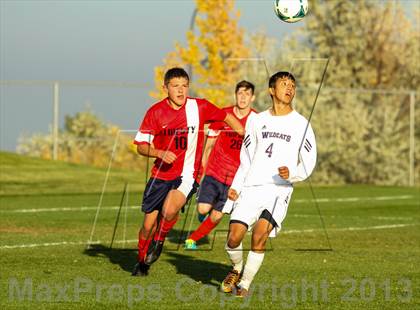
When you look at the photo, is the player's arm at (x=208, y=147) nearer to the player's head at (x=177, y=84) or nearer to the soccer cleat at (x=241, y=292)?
the player's head at (x=177, y=84)

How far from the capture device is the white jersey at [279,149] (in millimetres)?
10812

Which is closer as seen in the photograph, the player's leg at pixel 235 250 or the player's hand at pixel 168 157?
the player's leg at pixel 235 250

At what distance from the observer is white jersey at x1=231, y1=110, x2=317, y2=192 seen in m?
10.8

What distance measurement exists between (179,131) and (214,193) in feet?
11.9

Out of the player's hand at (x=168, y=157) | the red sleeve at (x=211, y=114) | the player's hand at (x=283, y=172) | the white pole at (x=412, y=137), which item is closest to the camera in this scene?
the player's hand at (x=283, y=172)

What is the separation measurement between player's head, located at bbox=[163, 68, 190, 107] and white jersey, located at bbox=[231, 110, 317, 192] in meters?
1.74

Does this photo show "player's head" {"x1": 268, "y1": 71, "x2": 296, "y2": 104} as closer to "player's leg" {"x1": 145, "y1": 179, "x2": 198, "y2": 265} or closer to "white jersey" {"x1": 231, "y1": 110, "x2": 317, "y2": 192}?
"white jersey" {"x1": 231, "y1": 110, "x2": 317, "y2": 192}

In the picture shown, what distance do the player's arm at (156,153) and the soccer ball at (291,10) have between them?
2.20 meters

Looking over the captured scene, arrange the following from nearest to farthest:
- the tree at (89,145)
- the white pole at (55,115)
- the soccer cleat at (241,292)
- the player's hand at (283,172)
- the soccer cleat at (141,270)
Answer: the player's hand at (283,172) < the soccer cleat at (241,292) < the soccer cleat at (141,270) < the white pole at (55,115) < the tree at (89,145)

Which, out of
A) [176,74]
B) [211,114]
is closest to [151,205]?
[211,114]

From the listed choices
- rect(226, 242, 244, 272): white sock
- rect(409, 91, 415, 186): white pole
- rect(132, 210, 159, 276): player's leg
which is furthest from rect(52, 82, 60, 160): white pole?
rect(226, 242, 244, 272): white sock

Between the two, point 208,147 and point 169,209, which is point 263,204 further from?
point 208,147

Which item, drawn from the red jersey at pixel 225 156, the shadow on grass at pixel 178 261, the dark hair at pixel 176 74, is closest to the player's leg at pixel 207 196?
the red jersey at pixel 225 156

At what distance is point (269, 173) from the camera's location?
10867 millimetres
